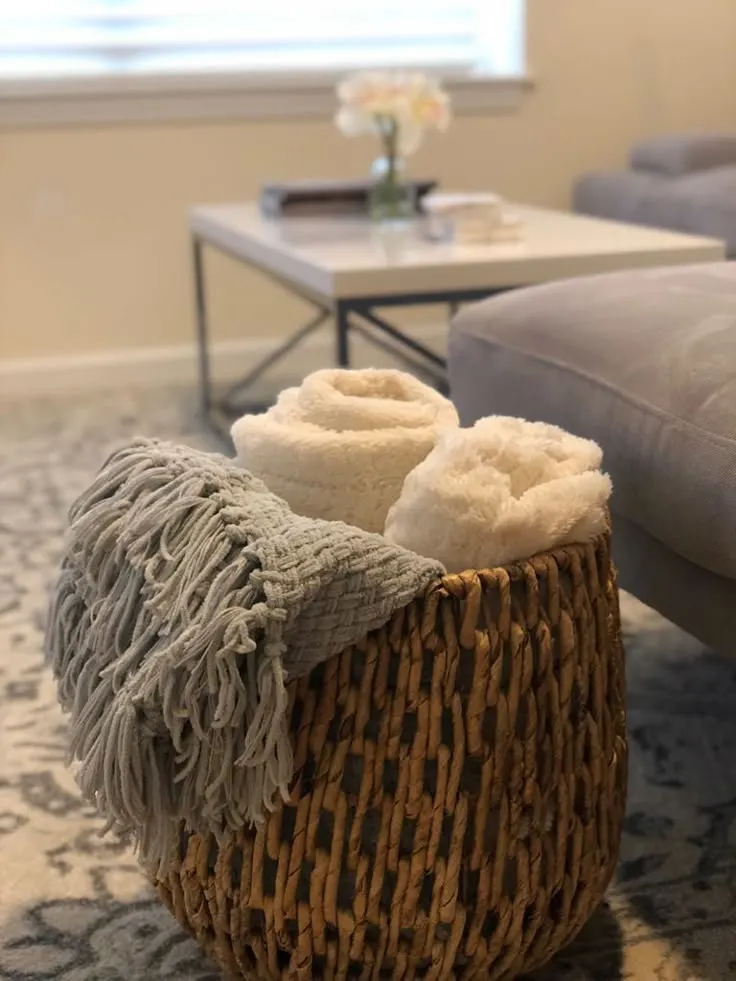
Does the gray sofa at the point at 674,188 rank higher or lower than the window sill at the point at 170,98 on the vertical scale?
lower

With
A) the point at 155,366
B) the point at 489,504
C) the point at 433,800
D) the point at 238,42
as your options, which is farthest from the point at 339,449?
the point at 238,42

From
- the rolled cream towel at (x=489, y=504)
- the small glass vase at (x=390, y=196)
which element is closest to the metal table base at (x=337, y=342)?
the small glass vase at (x=390, y=196)

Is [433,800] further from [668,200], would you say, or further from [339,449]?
[668,200]

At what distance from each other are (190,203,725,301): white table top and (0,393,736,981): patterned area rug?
0.46 meters

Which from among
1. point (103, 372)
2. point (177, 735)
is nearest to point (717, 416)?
point (177, 735)

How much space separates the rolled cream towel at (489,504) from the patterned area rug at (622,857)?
352 mm

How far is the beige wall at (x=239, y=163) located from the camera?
8.88ft

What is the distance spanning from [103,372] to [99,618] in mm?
2094

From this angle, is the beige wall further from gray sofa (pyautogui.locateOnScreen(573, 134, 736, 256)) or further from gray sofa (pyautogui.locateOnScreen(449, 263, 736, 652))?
gray sofa (pyautogui.locateOnScreen(449, 263, 736, 652))

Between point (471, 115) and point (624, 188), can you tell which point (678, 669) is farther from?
point (471, 115)

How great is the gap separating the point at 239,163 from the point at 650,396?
200cm

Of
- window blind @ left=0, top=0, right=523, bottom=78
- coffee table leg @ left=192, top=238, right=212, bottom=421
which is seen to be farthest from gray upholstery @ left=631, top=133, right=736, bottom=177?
coffee table leg @ left=192, top=238, right=212, bottom=421

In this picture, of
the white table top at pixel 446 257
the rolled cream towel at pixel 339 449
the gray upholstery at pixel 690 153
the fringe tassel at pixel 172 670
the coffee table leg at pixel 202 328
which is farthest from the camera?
the gray upholstery at pixel 690 153

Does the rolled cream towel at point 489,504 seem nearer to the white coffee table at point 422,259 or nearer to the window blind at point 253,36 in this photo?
the white coffee table at point 422,259
